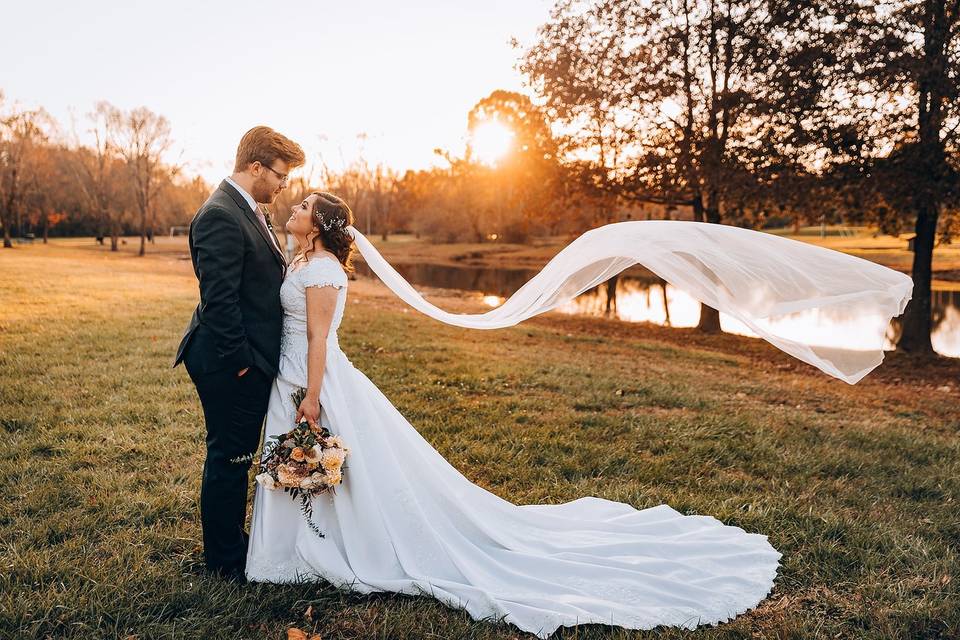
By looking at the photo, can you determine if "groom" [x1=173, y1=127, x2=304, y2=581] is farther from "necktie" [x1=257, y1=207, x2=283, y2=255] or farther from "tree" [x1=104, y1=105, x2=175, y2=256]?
"tree" [x1=104, y1=105, x2=175, y2=256]

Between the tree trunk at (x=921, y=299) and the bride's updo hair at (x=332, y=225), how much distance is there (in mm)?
14010

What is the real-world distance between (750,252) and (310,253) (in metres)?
2.78

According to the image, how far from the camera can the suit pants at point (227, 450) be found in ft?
11.6

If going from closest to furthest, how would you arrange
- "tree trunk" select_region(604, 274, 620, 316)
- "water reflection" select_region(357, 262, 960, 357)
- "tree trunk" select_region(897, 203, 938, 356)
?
1. "tree trunk" select_region(897, 203, 938, 356)
2. "water reflection" select_region(357, 262, 960, 357)
3. "tree trunk" select_region(604, 274, 620, 316)

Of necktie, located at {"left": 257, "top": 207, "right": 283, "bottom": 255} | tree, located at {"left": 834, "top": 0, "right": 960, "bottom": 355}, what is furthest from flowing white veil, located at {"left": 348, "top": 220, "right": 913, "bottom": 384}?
tree, located at {"left": 834, "top": 0, "right": 960, "bottom": 355}

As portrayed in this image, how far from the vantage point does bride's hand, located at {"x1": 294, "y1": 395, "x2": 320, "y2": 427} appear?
3.63m

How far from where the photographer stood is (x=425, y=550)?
370 cm

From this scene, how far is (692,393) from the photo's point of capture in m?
8.27

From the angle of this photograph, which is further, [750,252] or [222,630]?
[750,252]

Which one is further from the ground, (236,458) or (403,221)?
(403,221)

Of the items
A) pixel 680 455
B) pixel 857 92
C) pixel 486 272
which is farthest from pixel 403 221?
pixel 680 455

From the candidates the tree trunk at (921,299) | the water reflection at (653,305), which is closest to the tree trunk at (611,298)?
the water reflection at (653,305)

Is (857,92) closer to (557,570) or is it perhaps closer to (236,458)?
(557,570)

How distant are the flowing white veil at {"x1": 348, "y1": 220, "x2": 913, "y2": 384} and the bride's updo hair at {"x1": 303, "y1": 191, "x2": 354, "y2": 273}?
4.7 inches
